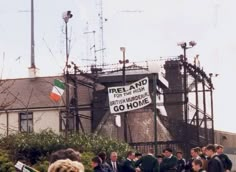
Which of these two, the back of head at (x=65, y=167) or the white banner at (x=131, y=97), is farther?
the white banner at (x=131, y=97)

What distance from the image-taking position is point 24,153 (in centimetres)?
2478

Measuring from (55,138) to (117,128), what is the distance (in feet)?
30.9

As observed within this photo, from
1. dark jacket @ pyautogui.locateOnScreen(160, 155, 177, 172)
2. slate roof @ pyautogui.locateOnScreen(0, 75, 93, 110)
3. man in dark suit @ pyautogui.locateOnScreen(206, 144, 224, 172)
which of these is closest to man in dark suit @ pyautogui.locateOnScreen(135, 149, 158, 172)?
dark jacket @ pyautogui.locateOnScreen(160, 155, 177, 172)

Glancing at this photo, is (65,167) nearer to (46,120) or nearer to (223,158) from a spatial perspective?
(223,158)

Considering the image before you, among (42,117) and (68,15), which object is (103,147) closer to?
(68,15)

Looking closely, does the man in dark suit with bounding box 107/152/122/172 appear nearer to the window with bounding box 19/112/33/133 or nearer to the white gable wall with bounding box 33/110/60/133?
the white gable wall with bounding box 33/110/60/133

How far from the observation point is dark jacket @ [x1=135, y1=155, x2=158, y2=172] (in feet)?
63.7

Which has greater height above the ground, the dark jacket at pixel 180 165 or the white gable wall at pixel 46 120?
the white gable wall at pixel 46 120

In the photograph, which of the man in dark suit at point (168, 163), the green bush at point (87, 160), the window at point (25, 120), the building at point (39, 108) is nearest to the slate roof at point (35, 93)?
the building at point (39, 108)

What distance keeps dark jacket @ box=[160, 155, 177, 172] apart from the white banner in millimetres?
3002

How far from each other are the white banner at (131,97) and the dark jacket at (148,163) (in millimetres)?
2805

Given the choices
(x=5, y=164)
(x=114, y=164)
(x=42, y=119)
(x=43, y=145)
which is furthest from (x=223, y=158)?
(x=42, y=119)

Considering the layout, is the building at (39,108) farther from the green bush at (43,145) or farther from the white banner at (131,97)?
the white banner at (131,97)

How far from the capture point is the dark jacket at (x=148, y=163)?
19.4 meters
